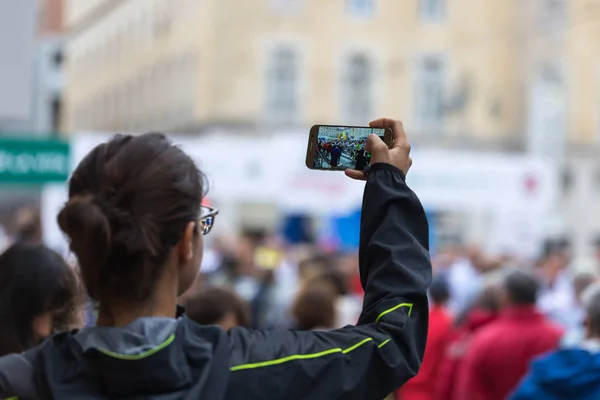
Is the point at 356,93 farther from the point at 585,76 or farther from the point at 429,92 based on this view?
the point at 585,76

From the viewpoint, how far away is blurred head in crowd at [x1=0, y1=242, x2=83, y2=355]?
146 inches

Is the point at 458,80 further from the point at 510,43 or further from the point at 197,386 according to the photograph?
the point at 197,386

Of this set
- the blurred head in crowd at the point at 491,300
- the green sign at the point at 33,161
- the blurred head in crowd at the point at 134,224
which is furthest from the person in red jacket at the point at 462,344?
the blurred head in crowd at the point at 134,224

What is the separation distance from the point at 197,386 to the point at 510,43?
1602 inches

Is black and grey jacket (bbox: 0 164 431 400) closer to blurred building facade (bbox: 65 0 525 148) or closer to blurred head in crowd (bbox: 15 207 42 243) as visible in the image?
blurred head in crowd (bbox: 15 207 42 243)

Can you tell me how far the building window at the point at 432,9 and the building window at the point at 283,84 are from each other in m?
4.62

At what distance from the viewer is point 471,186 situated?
65.7 feet

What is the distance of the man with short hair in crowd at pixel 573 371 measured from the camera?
19.4 feet

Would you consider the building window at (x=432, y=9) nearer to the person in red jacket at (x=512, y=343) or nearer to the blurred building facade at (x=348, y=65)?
the blurred building facade at (x=348, y=65)

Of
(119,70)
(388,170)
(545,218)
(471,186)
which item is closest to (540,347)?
(388,170)

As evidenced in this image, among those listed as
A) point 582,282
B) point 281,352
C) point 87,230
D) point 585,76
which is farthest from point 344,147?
point 585,76

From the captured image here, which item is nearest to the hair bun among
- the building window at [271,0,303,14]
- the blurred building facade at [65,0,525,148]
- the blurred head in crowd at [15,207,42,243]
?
the blurred head in crowd at [15,207,42,243]

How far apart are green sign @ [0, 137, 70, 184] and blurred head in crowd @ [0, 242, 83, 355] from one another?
7425mm

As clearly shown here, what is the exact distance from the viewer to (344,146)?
9.01 ft
